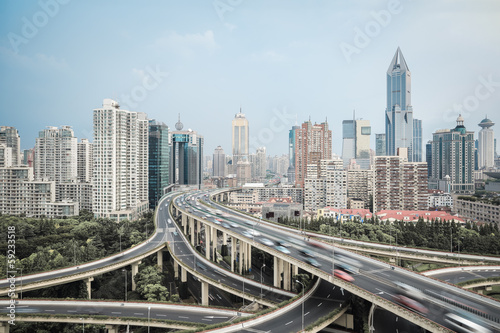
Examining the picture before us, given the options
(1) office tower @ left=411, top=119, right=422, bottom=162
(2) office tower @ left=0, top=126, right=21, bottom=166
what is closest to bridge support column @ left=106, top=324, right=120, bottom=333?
(2) office tower @ left=0, top=126, right=21, bottom=166

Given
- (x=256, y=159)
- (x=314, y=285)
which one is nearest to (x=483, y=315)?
(x=314, y=285)

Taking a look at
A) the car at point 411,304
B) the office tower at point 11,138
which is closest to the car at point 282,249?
the car at point 411,304

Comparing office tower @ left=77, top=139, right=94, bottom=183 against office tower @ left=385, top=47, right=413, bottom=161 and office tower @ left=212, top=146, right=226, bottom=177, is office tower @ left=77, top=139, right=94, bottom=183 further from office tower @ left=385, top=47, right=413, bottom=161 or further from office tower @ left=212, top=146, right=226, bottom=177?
office tower @ left=385, top=47, right=413, bottom=161

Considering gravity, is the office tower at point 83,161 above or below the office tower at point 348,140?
below

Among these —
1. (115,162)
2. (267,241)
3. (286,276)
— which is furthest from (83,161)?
(286,276)

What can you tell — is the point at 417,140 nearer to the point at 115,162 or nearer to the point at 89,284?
the point at 115,162

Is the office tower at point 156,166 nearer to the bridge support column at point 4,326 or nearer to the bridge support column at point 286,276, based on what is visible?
the bridge support column at point 4,326
